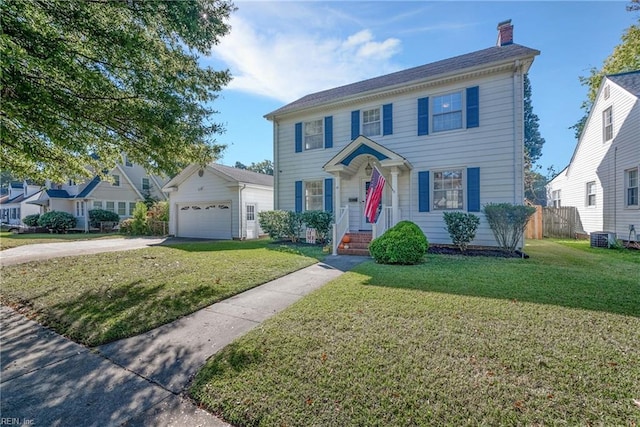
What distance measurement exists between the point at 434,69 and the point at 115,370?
13.0 meters

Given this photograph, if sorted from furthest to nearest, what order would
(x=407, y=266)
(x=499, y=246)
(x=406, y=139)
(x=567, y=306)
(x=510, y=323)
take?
(x=406, y=139), (x=499, y=246), (x=407, y=266), (x=567, y=306), (x=510, y=323)

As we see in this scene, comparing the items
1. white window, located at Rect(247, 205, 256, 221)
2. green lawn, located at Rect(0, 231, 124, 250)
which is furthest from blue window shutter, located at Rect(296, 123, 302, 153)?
green lawn, located at Rect(0, 231, 124, 250)

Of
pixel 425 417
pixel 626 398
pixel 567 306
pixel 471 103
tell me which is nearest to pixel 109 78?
pixel 425 417

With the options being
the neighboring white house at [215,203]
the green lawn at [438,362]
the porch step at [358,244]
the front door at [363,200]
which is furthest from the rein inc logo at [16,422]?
the neighboring white house at [215,203]

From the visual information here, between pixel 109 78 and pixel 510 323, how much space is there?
25.5 feet

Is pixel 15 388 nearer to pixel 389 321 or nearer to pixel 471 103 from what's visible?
pixel 389 321

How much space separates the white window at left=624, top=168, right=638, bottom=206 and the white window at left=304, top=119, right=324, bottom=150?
477 inches

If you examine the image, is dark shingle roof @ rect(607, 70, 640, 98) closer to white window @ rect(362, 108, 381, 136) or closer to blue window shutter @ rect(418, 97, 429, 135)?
blue window shutter @ rect(418, 97, 429, 135)

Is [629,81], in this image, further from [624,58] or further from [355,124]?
[355,124]

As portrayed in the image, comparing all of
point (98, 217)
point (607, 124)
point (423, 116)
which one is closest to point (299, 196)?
point (423, 116)

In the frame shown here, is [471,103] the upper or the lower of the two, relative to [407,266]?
upper

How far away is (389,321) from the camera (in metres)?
3.59

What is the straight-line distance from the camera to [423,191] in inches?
402

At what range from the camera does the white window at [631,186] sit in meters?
10.4
